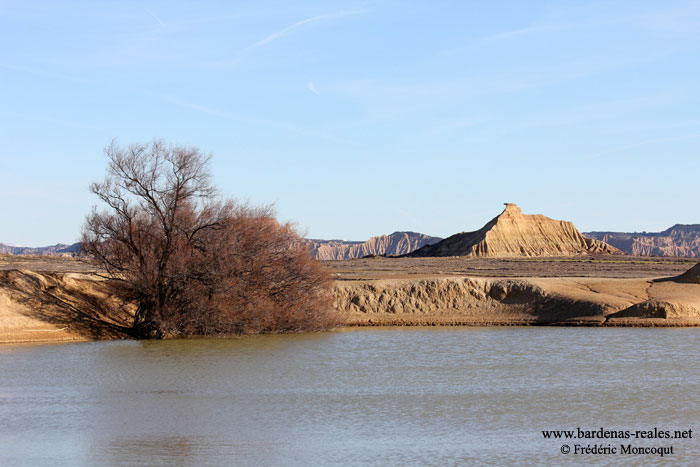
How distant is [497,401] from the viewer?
55.4 feet

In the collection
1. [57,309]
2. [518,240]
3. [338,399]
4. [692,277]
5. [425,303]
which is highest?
[518,240]

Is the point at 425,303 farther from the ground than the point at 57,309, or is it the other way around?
the point at 425,303

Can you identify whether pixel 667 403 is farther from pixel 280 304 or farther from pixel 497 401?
pixel 280 304

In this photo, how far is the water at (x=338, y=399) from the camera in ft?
41.6

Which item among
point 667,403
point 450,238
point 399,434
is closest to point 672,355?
point 667,403

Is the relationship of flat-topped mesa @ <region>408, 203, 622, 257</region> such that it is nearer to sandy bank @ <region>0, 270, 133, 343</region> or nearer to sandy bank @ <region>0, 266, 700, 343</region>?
sandy bank @ <region>0, 266, 700, 343</region>

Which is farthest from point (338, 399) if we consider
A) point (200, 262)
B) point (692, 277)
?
point (692, 277)

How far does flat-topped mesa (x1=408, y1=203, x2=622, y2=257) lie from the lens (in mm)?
117688

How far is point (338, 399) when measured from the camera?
1723 cm

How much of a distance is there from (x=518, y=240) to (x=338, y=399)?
4269 inches

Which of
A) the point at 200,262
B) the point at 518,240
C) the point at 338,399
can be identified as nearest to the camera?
the point at 338,399

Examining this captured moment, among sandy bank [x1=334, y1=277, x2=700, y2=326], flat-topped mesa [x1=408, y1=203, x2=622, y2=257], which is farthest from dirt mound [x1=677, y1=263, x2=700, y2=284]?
flat-topped mesa [x1=408, y1=203, x2=622, y2=257]

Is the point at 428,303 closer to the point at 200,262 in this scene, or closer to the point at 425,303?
the point at 425,303

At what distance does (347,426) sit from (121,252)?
60.3ft
